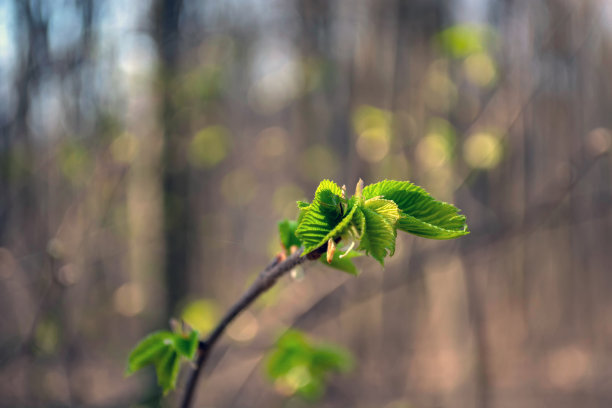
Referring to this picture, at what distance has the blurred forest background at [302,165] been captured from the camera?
195cm

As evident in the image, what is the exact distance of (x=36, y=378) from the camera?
2020 millimetres

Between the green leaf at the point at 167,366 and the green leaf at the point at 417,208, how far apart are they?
0.36 m

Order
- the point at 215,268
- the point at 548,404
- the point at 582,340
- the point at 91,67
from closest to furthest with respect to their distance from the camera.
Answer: the point at 91,67 → the point at 548,404 → the point at 215,268 → the point at 582,340

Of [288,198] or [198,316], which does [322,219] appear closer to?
[198,316]

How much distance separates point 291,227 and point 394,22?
92.8 inches

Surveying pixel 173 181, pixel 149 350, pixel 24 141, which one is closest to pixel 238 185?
pixel 173 181

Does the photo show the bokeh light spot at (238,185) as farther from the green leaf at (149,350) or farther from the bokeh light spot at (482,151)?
the green leaf at (149,350)

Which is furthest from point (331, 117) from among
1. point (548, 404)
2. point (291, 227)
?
point (548, 404)

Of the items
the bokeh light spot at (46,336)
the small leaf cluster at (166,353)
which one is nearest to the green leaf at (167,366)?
the small leaf cluster at (166,353)

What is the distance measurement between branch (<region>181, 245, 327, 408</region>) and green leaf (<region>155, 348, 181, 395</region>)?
28 millimetres

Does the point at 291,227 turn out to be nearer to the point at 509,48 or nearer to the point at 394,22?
the point at 509,48

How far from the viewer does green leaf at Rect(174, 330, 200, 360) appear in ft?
1.91

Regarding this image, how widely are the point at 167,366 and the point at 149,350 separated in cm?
4

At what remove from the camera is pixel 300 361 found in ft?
3.50
